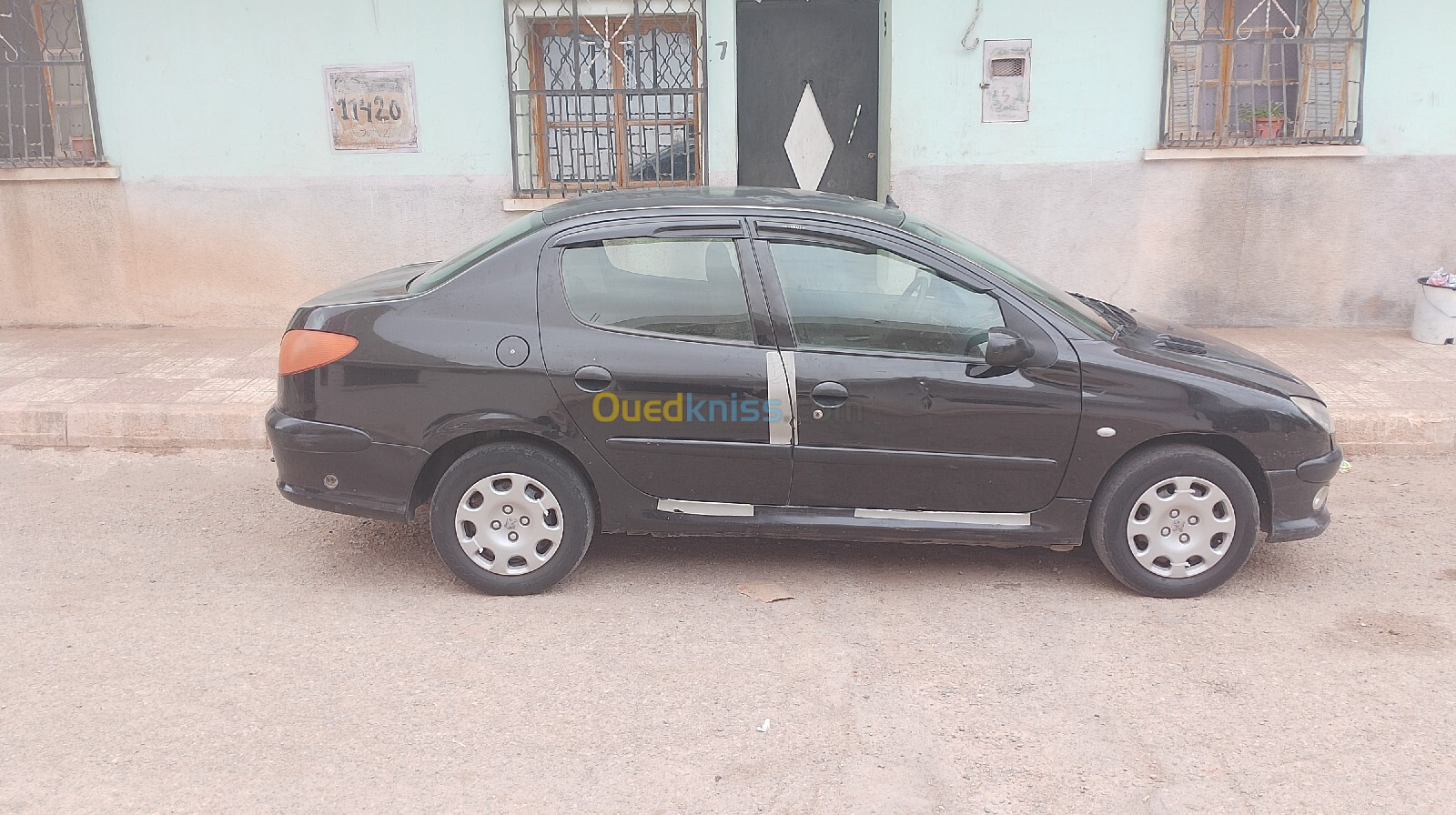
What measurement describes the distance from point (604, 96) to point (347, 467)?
198 inches

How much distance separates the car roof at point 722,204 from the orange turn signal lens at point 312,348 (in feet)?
2.98

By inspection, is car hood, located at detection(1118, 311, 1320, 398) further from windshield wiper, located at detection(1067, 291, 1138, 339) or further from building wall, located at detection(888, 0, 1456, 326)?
building wall, located at detection(888, 0, 1456, 326)

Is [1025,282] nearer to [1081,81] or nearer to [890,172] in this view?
[890,172]

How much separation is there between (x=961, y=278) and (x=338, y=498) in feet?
8.31

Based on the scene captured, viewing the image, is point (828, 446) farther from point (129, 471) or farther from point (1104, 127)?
point (1104, 127)

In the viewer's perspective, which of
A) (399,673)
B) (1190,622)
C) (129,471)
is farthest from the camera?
(129,471)

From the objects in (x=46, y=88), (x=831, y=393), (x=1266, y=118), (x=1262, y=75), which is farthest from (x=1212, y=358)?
(x=46, y=88)

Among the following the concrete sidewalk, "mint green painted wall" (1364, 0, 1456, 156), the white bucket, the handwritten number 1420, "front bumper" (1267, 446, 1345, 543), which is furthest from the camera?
the handwritten number 1420

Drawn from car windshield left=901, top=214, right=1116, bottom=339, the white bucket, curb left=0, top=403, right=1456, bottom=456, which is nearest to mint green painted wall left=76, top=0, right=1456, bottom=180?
the white bucket

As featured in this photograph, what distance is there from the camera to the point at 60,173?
8.73 m

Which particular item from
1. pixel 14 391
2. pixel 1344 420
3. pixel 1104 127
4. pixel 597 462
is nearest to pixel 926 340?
pixel 597 462

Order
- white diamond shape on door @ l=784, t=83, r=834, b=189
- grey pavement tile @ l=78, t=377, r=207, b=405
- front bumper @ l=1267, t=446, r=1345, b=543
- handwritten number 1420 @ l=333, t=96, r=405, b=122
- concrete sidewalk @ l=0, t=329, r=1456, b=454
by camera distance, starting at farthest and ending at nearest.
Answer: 1. white diamond shape on door @ l=784, t=83, r=834, b=189
2. handwritten number 1420 @ l=333, t=96, r=405, b=122
3. grey pavement tile @ l=78, t=377, r=207, b=405
4. concrete sidewalk @ l=0, t=329, r=1456, b=454
5. front bumper @ l=1267, t=446, r=1345, b=543

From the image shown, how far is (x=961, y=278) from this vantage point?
14.3 feet

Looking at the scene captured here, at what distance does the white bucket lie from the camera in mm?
8055
